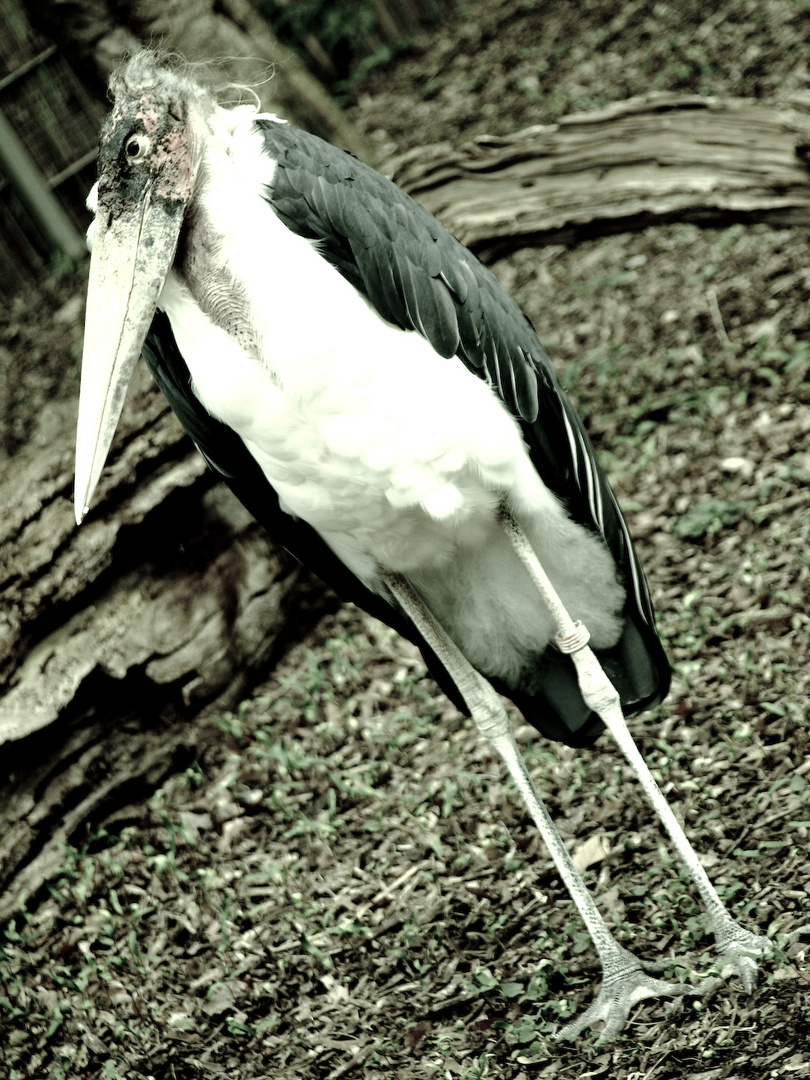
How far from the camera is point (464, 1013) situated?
2945mm

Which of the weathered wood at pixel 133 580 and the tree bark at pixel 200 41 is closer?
the weathered wood at pixel 133 580

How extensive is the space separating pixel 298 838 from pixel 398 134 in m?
5.74

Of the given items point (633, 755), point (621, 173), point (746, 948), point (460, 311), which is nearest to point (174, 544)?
point (460, 311)

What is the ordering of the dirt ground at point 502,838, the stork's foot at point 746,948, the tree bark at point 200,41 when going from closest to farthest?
1. the stork's foot at point 746,948
2. the dirt ground at point 502,838
3. the tree bark at point 200,41

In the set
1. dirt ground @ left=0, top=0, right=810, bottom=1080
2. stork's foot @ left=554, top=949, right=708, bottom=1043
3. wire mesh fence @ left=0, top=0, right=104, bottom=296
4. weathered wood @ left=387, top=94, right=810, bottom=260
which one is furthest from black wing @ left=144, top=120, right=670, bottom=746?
wire mesh fence @ left=0, top=0, right=104, bottom=296

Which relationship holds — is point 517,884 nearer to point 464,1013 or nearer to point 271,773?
point 464,1013

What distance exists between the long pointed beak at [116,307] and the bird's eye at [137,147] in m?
0.08

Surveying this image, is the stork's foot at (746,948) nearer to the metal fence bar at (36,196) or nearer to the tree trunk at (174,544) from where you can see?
the tree trunk at (174,544)

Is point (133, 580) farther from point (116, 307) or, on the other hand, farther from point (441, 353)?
point (441, 353)

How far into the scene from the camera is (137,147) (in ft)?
8.11

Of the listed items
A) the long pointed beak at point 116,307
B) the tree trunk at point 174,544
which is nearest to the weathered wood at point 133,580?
the tree trunk at point 174,544

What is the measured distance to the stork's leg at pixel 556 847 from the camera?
8.87 ft

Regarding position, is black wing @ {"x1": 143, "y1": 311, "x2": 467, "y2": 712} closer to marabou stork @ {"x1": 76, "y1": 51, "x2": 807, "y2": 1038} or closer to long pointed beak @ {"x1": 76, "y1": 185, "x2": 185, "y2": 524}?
marabou stork @ {"x1": 76, "y1": 51, "x2": 807, "y2": 1038}

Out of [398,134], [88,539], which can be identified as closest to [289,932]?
[88,539]
